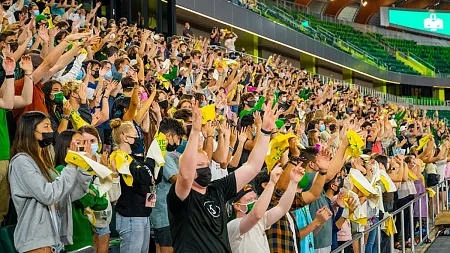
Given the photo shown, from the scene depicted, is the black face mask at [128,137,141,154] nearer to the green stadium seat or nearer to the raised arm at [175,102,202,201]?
the green stadium seat

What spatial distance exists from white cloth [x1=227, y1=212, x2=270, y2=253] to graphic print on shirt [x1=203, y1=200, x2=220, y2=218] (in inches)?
16.4

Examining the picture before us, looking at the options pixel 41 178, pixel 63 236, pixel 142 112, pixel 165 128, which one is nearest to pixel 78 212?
pixel 63 236

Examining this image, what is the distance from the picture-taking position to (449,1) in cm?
4816

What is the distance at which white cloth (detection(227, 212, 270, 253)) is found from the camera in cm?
477

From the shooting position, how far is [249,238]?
484cm

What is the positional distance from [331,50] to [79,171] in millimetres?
29052

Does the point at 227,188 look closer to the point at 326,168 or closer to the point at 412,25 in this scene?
the point at 326,168

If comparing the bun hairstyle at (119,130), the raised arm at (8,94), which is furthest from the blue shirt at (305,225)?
the raised arm at (8,94)

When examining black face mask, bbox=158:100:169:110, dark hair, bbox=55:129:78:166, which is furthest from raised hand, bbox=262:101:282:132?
black face mask, bbox=158:100:169:110

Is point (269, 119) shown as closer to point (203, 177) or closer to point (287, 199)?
point (287, 199)

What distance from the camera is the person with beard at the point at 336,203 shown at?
674cm

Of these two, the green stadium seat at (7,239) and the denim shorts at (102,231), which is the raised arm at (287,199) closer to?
the denim shorts at (102,231)

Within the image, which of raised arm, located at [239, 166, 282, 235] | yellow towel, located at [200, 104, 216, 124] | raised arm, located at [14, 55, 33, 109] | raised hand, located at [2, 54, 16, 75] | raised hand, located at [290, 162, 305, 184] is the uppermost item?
raised hand, located at [2, 54, 16, 75]

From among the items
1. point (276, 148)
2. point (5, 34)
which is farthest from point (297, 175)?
point (5, 34)
